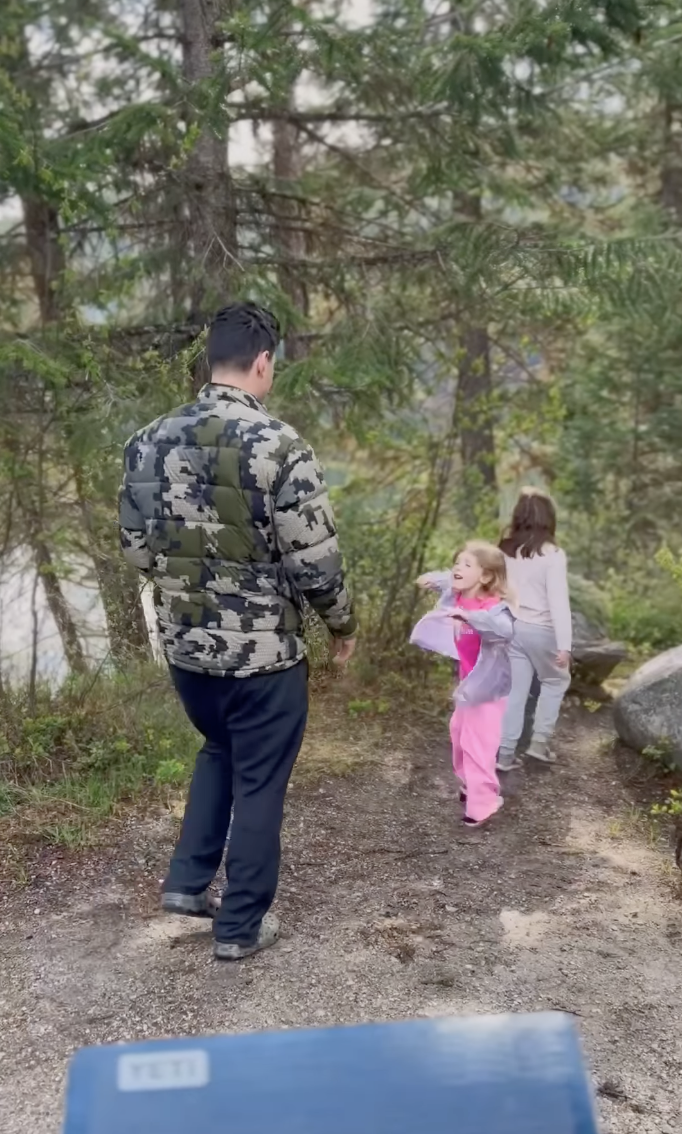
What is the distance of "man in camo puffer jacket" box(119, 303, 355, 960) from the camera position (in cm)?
314

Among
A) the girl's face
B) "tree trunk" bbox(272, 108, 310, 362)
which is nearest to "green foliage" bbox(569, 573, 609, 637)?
"tree trunk" bbox(272, 108, 310, 362)

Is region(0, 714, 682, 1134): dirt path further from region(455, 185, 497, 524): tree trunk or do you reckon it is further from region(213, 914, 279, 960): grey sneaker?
region(455, 185, 497, 524): tree trunk

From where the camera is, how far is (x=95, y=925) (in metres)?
3.74

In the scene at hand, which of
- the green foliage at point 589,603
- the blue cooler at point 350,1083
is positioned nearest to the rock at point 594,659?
the green foliage at point 589,603

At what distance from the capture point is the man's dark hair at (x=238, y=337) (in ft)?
10.6

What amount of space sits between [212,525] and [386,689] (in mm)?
3567

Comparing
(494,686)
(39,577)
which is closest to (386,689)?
(494,686)

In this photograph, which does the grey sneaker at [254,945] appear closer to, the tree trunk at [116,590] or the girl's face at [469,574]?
the girl's face at [469,574]

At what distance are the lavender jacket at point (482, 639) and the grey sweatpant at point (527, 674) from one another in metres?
0.71

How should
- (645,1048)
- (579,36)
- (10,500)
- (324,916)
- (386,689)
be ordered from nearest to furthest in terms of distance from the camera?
(645,1048) < (324,916) < (10,500) < (579,36) < (386,689)

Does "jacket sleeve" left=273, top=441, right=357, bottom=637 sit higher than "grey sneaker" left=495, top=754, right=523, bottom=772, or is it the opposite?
"jacket sleeve" left=273, top=441, right=357, bottom=637

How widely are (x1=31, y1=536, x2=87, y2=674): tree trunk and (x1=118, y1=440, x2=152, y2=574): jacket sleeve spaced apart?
2016 millimetres

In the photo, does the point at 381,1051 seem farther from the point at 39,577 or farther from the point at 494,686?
the point at 39,577

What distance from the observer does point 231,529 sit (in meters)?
3.17
